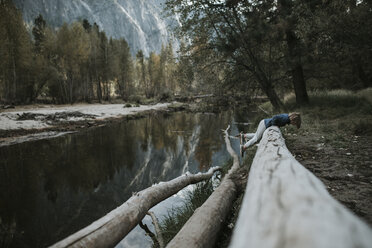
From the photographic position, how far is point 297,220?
69 cm

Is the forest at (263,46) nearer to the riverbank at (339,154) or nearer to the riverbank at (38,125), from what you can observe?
the riverbank at (339,154)

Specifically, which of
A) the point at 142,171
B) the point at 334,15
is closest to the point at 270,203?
the point at 142,171

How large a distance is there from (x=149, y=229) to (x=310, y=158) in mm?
3506

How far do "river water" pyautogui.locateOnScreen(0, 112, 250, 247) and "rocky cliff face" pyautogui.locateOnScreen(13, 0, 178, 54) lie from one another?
115 m

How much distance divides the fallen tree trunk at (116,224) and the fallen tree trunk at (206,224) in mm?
580

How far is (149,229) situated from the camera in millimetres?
3510

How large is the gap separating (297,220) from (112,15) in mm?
190309

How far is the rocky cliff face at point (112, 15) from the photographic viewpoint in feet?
446

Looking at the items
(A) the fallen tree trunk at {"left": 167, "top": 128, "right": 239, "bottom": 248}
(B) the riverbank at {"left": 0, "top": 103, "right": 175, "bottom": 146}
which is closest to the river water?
(B) the riverbank at {"left": 0, "top": 103, "right": 175, "bottom": 146}

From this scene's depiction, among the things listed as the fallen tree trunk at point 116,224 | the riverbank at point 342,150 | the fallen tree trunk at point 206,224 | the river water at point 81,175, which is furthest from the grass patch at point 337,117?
the fallen tree trunk at point 116,224

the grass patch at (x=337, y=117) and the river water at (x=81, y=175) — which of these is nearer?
the river water at (x=81, y=175)

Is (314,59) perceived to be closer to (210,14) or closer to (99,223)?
(210,14)

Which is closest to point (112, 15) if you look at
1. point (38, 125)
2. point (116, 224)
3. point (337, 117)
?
point (38, 125)

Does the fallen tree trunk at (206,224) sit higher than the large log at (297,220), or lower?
lower
